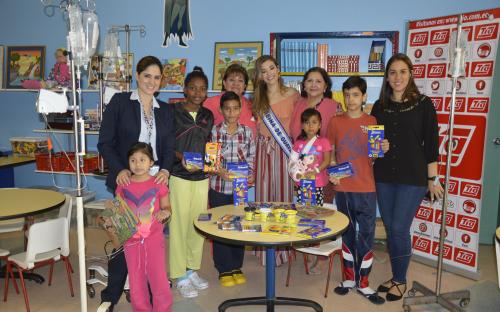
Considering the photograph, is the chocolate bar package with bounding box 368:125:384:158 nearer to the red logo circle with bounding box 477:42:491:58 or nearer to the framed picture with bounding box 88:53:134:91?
the red logo circle with bounding box 477:42:491:58

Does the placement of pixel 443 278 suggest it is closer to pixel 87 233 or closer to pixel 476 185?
pixel 476 185

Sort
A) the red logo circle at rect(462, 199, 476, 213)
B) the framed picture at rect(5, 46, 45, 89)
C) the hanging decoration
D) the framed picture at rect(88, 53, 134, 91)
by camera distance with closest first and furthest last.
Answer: the red logo circle at rect(462, 199, 476, 213) → the framed picture at rect(88, 53, 134, 91) → the hanging decoration → the framed picture at rect(5, 46, 45, 89)

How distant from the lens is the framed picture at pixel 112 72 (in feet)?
15.6

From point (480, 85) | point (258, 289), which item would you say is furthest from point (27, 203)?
point (480, 85)

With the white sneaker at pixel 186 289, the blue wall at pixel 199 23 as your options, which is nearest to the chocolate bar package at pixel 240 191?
the white sneaker at pixel 186 289

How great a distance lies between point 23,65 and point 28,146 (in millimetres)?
1074

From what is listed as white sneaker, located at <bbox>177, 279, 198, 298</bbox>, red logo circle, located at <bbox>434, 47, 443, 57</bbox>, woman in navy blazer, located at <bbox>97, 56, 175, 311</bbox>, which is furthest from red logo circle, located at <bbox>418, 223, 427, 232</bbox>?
woman in navy blazer, located at <bbox>97, 56, 175, 311</bbox>

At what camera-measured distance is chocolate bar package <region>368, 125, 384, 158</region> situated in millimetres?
2967

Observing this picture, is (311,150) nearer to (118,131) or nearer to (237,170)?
(237,170)

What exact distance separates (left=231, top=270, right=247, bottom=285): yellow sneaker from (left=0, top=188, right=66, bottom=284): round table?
1.45 metres

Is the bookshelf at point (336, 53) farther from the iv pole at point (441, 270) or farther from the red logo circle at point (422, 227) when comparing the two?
the iv pole at point (441, 270)

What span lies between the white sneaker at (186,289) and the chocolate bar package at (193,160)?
96cm

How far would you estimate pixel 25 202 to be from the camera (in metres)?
3.27

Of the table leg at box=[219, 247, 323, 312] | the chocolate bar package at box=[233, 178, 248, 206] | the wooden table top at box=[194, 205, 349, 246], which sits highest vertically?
the chocolate bar package at box=[233, 178, 248, 206]
